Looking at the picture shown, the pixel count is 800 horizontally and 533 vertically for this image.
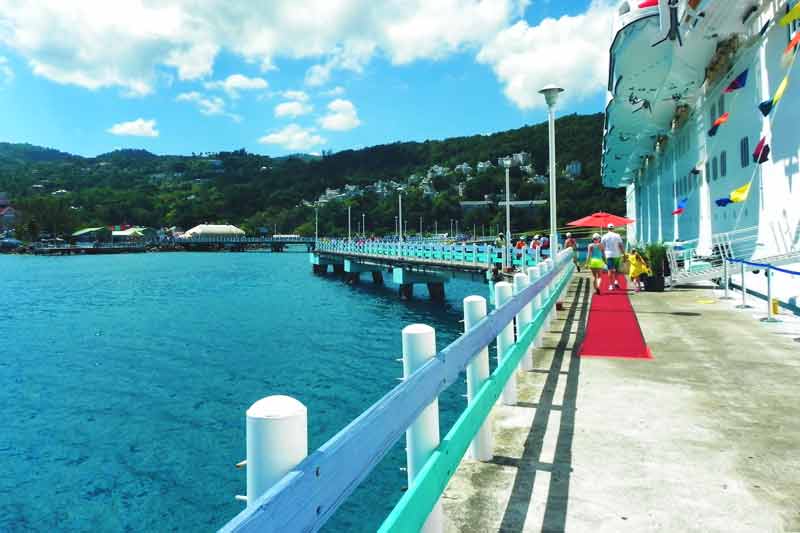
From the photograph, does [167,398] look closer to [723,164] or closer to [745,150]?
[745,150]

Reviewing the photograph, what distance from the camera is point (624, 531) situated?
3.38 m

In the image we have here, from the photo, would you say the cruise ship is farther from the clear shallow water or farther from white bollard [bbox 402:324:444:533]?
white bollard [bbox 402:324:444:533]

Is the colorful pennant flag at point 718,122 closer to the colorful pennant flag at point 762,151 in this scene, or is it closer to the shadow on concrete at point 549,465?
the colorful pennant flag at point 762,151

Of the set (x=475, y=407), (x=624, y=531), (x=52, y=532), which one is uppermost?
(x=475, y=407)

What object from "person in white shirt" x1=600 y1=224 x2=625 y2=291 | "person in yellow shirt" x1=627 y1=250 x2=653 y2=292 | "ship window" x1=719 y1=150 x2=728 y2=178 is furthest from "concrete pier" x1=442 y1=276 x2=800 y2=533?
"ship window" x1=719 y1=150 x2=728 y2=178

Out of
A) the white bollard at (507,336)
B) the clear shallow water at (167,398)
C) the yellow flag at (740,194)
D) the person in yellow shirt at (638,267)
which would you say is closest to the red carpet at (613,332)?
the person in yellow shirt at (638,267)

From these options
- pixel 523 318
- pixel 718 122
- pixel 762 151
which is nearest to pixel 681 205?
pixel 718 122

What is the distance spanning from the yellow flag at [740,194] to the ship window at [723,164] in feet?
6.82

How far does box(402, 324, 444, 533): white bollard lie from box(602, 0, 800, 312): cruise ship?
36.6ft

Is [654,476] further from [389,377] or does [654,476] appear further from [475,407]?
[389,377]

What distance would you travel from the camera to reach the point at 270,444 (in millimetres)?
1709

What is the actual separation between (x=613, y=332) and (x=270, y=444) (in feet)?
30.8

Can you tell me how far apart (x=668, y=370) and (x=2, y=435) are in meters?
13.9

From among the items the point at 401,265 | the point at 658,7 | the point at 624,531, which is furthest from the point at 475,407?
the point at 401,265
